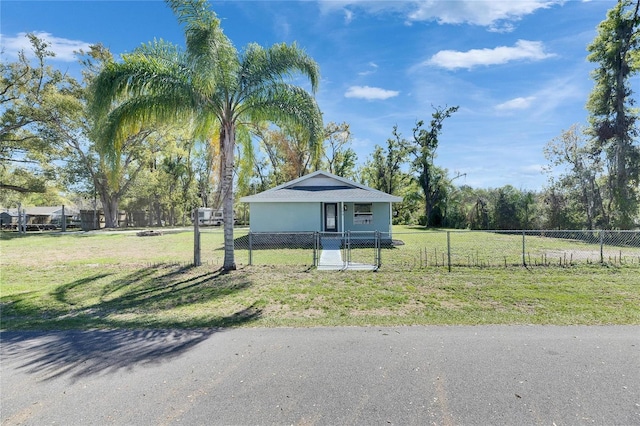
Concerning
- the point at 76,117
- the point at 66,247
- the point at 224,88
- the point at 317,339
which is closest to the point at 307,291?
the point at 317,339

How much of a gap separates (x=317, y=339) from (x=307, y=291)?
8.74ft

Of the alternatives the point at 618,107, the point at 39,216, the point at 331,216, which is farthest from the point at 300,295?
the point at 39,216

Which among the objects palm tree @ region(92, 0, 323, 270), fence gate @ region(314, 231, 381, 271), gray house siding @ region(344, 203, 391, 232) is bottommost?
fence gate @ region(314, 231, 381, 271)

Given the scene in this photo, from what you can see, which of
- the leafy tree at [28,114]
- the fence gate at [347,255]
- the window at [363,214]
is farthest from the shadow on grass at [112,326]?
the leafy tree at [28,114]

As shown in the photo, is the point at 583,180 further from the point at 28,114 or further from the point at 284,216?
the point at 28,114

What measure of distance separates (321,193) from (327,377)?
571 inches

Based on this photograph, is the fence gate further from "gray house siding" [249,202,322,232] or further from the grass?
"gray house siding" [249,202,322,232]

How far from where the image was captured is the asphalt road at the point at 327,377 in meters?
2.80

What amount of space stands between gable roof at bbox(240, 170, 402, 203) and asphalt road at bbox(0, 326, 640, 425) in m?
12.3

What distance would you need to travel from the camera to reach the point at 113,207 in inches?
1238

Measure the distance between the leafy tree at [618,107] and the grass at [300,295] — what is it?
15.3 meters

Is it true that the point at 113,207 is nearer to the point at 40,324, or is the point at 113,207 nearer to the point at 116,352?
the point at 40,324

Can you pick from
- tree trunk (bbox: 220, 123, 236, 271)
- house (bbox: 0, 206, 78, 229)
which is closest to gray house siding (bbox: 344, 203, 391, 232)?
tree trunk (bbox: 220, 123, 236, 271)

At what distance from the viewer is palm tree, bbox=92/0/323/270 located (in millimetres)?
8094
